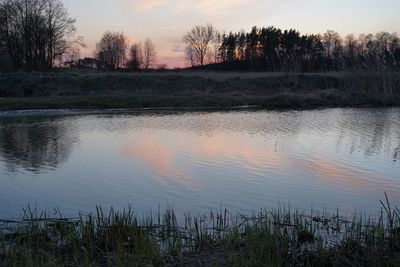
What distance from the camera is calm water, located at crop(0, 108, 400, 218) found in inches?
381

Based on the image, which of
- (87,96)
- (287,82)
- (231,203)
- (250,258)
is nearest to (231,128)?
(231,203)

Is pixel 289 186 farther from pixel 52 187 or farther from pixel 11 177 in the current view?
pixel 11 177

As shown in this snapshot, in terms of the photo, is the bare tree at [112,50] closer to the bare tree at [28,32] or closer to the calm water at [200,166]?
the bare tree at [28,32]

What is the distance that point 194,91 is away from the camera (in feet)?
147

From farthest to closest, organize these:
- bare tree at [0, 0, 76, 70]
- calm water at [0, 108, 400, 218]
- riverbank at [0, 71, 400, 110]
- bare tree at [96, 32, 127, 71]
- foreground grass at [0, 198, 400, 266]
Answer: bare tree at [96, 32, 127, 71], bare tree at [0, 0, 76, 70], riverbank at [0, 71, 400, 110], calm water at [0, 108, 400, 218], foreground grass at [0, 198, 400, 266]

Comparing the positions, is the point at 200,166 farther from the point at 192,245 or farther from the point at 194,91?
the point at 194,91

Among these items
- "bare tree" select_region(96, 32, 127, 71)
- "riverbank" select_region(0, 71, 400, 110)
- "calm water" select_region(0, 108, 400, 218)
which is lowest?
"calm water" select_region(0, 108, 400, 218)

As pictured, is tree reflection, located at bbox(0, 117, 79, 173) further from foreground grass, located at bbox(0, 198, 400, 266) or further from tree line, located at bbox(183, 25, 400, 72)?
tree line, located at bbox(183, 25, 400, 72)

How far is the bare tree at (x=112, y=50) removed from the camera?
327ft

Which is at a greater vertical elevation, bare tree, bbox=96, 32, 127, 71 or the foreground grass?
bare tree, bbox=96, 32, 127, 71

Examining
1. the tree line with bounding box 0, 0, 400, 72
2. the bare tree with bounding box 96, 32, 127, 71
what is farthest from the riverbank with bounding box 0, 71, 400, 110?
the bare tree with bounding box 96, 32, 127, 71

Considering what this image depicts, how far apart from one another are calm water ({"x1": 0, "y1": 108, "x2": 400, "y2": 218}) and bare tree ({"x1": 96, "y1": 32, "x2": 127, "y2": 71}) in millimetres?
75994

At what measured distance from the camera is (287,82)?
47.2 metres

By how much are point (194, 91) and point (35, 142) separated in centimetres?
2703
